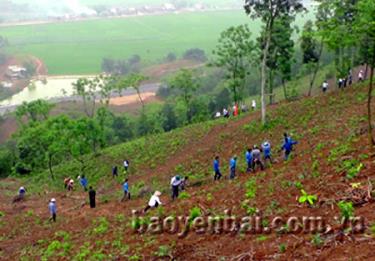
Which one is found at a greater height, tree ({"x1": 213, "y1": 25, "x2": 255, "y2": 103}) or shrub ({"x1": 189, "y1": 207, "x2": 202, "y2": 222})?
tree ({"x1": 213, "y1": 25, "x2": 255, "y2": 103})

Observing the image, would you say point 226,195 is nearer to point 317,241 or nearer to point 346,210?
point 346,210

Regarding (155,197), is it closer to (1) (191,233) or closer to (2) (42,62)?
(1) (191,233)

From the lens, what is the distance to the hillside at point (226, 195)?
48.3 feet

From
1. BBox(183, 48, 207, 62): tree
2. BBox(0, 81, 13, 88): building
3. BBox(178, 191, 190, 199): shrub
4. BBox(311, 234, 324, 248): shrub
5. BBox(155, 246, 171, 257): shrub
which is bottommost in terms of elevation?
BBox(0, 81, 13, 88): building

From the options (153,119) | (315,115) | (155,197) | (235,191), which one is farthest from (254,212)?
(153,119)

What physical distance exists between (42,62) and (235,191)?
498ft

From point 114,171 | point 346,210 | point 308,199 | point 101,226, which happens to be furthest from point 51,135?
point 346,210

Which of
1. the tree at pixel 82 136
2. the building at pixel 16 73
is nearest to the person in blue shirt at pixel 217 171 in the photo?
the tree at pixel 82 136

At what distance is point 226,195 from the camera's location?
21.3 m

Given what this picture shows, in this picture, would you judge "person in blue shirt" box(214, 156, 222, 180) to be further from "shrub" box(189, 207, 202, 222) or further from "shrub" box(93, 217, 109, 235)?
"shrub" box(189, 207, 202, 222)

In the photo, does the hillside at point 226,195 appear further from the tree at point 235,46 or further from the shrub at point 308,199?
the tree at point 235,46

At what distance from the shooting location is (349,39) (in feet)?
58.9

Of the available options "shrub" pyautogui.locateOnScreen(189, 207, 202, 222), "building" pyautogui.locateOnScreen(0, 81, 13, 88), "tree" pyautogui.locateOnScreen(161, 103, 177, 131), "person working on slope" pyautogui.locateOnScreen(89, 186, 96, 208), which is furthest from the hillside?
"building" pyautogui.locateOnScreen(0, 81, 13, 88)

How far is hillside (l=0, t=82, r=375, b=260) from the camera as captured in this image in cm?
1472
